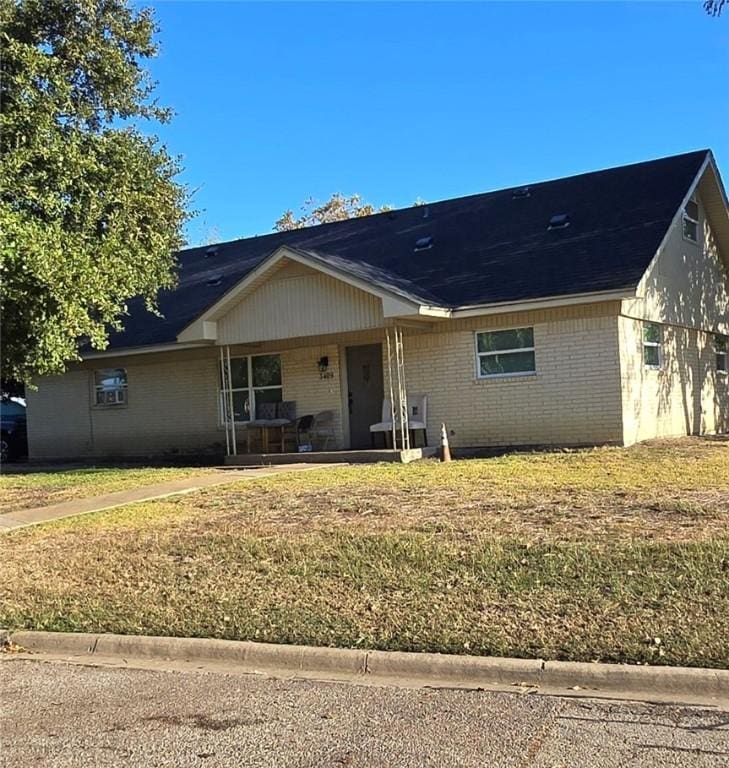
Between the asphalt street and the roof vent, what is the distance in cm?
1403

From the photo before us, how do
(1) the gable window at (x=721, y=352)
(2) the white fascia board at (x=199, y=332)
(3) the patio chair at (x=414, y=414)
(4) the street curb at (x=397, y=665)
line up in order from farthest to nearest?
(1) the gable window at (x=721, y=352)
(2) the white fascia board at (x=199, y=332)
(3) the patio chair at (x=414, y=414)
(4) the street curb at (x=397, y=665)

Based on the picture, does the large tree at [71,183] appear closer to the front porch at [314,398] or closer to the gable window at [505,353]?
the front porch at [314,398]

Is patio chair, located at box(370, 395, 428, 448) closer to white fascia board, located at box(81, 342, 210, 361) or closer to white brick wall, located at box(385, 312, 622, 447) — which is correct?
white brick wall, located at box(385, 312, 622, 447)

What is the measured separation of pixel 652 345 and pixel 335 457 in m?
6.67

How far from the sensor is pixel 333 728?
446 cm

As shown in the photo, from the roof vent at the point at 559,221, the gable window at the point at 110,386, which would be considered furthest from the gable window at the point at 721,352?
the gable window at the point at 110,386

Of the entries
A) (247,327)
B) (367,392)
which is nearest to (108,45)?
(247,327)

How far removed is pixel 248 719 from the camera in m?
4.67

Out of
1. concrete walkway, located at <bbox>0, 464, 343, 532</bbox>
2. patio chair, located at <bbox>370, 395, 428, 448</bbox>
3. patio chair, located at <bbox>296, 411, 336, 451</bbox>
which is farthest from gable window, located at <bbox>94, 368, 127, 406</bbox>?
patio chair, located at <bbox>370, 395, 428, 448</bbox>

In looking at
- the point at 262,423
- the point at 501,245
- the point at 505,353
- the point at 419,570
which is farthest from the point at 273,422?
the point at 419,570

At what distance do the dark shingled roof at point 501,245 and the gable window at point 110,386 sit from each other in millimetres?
1042

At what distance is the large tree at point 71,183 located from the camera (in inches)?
463

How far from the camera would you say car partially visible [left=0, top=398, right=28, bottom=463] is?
23438mm

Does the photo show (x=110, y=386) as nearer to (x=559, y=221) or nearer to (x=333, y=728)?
(x=559, y=221)
